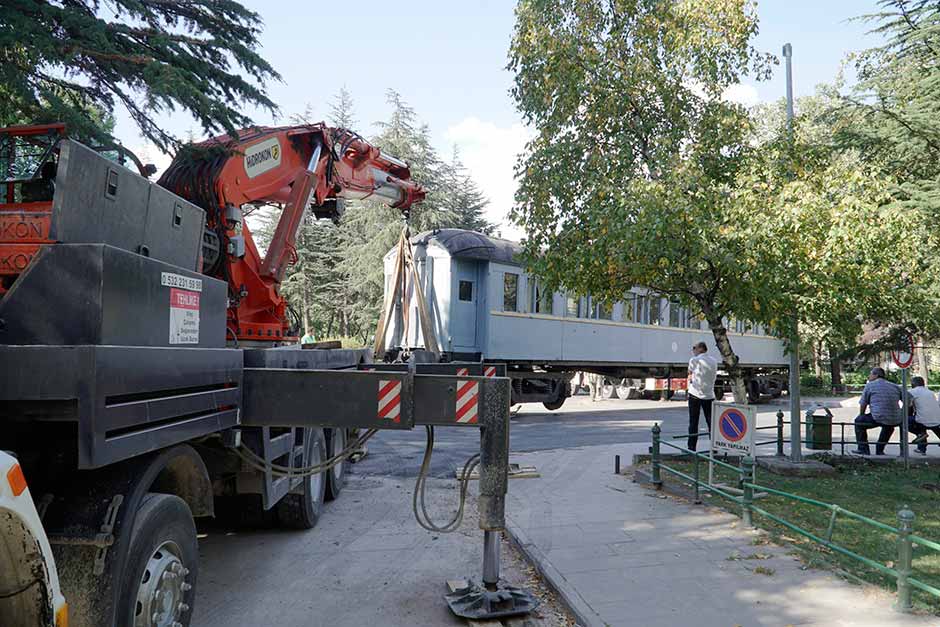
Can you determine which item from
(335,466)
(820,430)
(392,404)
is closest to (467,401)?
(392,404)

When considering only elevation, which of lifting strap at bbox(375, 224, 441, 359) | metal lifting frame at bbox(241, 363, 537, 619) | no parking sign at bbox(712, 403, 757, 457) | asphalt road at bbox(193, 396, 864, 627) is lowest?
asphalt road at bbox(193, 396, 864, 627)

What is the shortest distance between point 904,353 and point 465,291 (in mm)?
8769

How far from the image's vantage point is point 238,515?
6.88 metres

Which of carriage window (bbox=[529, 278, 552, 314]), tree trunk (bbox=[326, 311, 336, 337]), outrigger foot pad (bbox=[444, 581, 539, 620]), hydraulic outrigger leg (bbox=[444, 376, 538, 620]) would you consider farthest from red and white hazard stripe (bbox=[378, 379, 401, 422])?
tree trunk (bbox=[326, 311, 336, 337])

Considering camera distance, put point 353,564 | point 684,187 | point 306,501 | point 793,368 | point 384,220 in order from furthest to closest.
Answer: point 384,220 → point 793,368 → point 684,187 → point 306,501 → point 353,564

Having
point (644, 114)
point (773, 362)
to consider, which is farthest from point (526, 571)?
point (773, 362)

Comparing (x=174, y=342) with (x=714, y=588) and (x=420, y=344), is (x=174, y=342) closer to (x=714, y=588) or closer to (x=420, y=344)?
(x=714, y=588)

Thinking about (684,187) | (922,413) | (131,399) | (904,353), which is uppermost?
(684,187)

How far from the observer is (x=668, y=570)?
5.69 meters

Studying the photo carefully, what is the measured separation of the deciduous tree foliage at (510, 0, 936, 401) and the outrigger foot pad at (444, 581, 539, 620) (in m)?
5.23

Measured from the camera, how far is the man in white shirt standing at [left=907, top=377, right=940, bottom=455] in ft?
41.7

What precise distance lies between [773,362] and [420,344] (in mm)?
17290

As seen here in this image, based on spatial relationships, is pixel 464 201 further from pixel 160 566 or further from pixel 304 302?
pixel 160 566

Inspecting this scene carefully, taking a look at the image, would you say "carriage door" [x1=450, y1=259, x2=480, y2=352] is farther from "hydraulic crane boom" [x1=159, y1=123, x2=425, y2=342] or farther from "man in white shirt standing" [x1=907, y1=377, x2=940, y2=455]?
"man in white shirt standing" [x1=907, y1=377, x2=940, y2=455]
